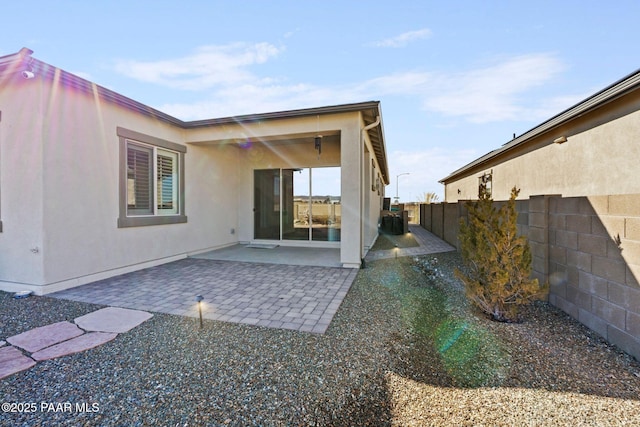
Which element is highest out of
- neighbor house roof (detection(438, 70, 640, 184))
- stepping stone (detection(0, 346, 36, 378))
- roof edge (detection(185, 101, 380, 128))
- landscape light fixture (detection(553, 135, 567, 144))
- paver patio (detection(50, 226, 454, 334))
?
neighbor house roof (detection(438, 70, 640, 184))

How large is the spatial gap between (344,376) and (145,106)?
6.22 metres

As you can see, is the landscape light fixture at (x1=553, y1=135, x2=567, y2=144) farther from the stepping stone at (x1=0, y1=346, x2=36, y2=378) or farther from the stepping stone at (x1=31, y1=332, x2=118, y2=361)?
the stepping stone at (x1=0, y1=346, x2=36, y2=378)

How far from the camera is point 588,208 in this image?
3.28 m

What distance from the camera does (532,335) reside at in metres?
3.08

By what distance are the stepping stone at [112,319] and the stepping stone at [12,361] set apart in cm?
58

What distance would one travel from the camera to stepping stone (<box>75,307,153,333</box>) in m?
3.24

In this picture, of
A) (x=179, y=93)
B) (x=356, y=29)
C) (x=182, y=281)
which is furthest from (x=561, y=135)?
(x=179, y=93)

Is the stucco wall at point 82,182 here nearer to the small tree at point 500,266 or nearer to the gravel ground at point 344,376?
the gravel ground at point 344,376

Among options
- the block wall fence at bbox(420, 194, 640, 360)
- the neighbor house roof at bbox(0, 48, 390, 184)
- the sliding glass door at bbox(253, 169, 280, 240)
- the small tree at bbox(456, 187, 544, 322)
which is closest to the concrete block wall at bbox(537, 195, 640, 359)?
the block wall fence at bbox(420, 194, 640, 360)

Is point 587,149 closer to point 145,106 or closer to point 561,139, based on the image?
point 561,139

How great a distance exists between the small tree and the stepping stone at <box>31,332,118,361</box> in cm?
422

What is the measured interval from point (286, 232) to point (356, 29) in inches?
227

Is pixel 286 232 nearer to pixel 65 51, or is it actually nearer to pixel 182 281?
pixel 182 281

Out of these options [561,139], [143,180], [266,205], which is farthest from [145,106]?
[561,139]
